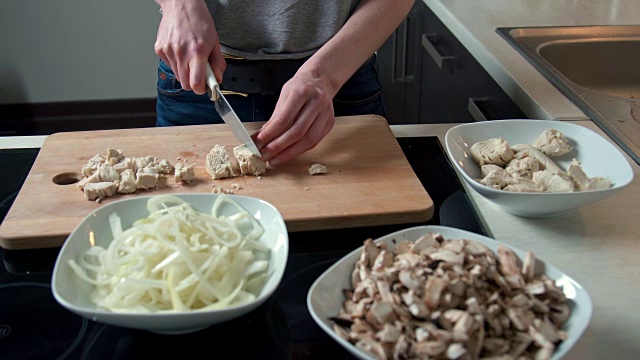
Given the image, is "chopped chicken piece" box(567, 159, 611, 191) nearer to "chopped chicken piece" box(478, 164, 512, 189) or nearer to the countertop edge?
"chopped chicken piece" box(478, 164, 512, 189)

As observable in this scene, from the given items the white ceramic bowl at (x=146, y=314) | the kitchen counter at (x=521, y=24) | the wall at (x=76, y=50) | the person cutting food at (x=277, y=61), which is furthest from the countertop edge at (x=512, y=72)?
the wall at (x=76, y=50)

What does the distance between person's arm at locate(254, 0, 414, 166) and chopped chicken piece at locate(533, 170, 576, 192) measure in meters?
0.38

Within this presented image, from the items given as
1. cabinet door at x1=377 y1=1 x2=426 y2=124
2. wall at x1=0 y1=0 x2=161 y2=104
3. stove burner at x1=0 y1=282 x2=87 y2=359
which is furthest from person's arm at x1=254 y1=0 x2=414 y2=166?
wall at x1=0 y1=0 x2=161 y2=104

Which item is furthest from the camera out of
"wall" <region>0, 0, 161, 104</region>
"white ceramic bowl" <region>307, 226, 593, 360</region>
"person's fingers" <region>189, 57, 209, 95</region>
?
"wall" <region>0, 0, 161, 104</region>

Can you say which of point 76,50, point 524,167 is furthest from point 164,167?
point 76,50

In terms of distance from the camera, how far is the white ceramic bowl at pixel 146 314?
2.48 feet

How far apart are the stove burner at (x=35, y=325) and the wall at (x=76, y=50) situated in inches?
95.8

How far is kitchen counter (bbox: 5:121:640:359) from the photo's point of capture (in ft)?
2.69

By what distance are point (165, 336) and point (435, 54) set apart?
127 centimetres

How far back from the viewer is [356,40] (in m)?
1.30

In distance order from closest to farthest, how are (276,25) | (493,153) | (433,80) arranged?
1. (493,153)
2. (276,25)
3. (433,80)

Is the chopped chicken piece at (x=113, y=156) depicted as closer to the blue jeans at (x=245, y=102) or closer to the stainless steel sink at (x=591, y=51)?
the blue jeans at (x=245, y=102)

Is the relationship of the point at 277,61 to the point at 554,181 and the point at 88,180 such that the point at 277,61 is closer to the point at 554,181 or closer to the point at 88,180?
the point at 88,180

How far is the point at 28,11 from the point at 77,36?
0.23m
